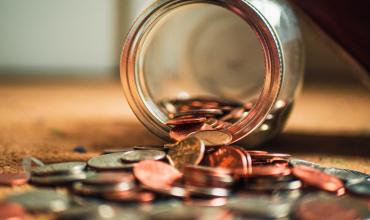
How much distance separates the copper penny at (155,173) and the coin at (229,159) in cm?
7

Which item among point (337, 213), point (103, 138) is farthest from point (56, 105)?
point (337, 213)

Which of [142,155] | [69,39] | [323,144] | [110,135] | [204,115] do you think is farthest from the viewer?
[69,39]

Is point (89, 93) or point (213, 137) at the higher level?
point (89, 93)

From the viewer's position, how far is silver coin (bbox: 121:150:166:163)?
0.87 meters

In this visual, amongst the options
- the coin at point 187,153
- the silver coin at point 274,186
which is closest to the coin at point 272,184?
the silver coin at point 274,186

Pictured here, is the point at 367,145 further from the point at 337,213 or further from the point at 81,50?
the point at 81,50

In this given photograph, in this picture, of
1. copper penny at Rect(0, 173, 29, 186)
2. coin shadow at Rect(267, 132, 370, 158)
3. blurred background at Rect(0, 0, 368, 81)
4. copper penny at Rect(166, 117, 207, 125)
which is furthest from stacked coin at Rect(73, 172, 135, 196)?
blurred background at Rect(0, 0, 368, 81)

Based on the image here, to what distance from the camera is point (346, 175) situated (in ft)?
2.80

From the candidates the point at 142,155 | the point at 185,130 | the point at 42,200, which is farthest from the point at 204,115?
the point at 42,200

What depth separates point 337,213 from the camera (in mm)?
679

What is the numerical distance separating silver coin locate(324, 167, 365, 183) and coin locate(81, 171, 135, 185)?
34 centimetres

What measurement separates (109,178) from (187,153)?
16cm

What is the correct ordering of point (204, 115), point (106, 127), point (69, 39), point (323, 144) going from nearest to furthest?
point (204, 115), point (323, 144), point (106, 127), point (69, 39)

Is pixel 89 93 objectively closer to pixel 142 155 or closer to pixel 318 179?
pixel 142 155
